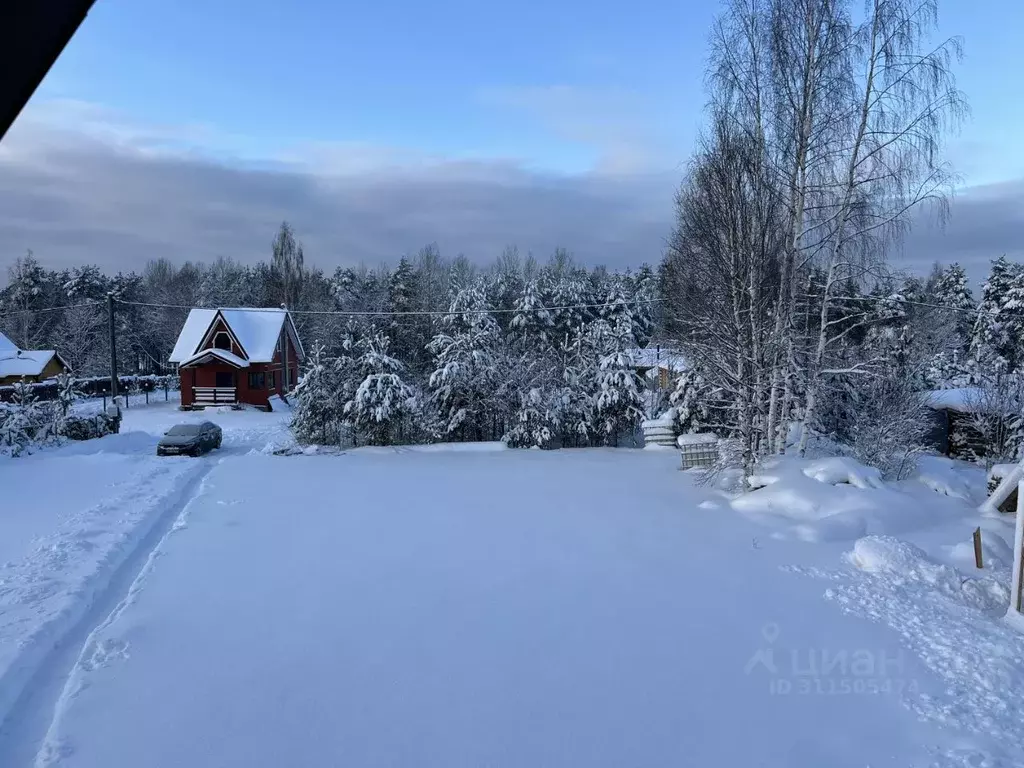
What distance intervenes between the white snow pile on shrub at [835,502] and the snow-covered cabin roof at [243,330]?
27.2 metres

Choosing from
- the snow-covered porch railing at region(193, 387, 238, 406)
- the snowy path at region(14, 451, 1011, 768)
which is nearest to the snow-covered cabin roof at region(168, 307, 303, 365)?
the snow-covered porch railing at region(193, 387, 238, 406)

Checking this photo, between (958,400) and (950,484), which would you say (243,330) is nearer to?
(950,484)

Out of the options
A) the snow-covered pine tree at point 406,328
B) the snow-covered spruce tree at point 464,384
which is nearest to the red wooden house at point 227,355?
the snow-covered pine tree at point 406,328

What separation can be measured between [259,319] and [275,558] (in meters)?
28.3

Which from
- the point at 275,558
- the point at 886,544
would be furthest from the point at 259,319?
the point at 886,544

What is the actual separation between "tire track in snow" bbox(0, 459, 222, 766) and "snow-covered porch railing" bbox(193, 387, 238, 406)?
23.8 metres

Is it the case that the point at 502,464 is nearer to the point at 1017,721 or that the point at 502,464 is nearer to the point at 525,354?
the point at 525,354

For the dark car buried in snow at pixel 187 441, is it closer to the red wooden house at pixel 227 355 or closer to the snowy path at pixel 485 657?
the snowy path at pixel 485 657

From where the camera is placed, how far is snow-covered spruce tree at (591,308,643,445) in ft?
66.3

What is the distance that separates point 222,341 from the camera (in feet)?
107

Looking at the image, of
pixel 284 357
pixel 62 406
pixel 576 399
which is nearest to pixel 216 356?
pixel 284 357

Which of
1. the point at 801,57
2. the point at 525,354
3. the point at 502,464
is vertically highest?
the point at 801,57

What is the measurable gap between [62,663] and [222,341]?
1182 inches

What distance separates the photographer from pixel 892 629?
19.7 ft
